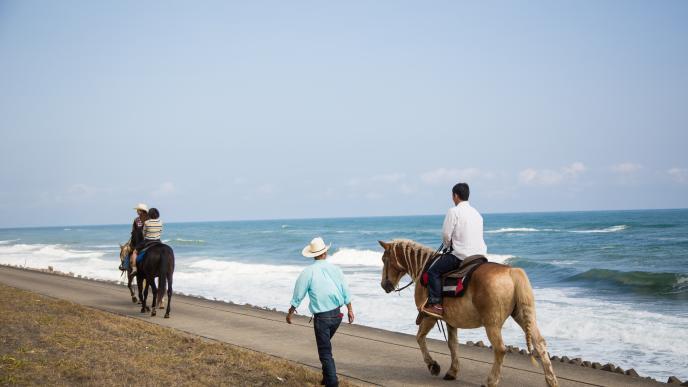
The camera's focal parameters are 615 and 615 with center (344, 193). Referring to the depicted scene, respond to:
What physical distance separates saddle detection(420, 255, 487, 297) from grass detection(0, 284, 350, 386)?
6.93 ft

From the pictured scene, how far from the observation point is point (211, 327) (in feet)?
41.5

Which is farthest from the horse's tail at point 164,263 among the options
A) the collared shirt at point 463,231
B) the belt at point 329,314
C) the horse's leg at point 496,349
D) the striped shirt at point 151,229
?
the horse's leg at point 496,349

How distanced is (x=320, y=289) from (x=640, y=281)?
2190cm

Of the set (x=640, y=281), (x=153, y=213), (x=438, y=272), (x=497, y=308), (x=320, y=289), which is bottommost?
(x=640, y=281)

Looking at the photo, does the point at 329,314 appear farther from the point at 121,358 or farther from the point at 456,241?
the point at 121,358

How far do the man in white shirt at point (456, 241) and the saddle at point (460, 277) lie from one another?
0.07 metres

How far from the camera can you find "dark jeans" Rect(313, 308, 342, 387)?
7.08 m

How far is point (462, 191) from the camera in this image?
301 inches

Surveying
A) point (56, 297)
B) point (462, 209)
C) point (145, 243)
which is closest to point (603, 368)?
point (462, 209)

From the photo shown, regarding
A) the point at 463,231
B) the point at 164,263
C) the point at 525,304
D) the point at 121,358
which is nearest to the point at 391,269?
the point at 463,231

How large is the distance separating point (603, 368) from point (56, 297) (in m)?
14.5

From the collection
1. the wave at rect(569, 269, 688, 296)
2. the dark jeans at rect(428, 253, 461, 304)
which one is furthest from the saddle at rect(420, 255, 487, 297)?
the wave at rect(569, 269, 688, 296)

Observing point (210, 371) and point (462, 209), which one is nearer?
point (462, 209)

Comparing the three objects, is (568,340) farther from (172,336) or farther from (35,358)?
(35,358)
